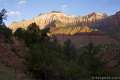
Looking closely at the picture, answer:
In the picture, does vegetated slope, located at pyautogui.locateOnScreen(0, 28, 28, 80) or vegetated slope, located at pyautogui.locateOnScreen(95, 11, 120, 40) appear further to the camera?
vegetated slope, located at pyautogui.locateOnScreen(95, 11, 120, 40)

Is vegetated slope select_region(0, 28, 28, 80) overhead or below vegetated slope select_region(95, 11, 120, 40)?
below

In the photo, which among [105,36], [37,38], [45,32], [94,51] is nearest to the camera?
[37,38]

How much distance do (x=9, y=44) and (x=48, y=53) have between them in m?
6.76

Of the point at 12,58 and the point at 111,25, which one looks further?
the point at 111,25

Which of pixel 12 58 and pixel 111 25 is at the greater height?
pixel 111 25

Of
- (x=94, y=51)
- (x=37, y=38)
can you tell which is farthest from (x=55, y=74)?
(x=94, y=51)

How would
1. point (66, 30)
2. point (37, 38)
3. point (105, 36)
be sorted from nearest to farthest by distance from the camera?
point (37, 38)
point (105, 36)
point (66, 30)

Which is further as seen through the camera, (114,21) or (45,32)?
(114,21)

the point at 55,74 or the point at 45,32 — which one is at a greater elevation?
the point at 45,32

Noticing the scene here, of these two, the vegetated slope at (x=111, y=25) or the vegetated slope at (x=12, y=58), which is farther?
the vegetated slope at (x=111, y=25)

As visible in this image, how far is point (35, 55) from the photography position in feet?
135

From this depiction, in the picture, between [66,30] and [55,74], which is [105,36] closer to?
[66,30]

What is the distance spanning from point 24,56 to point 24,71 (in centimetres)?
406

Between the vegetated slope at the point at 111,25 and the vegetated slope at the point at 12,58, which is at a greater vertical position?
the vegetated slope at the point at 111,25
